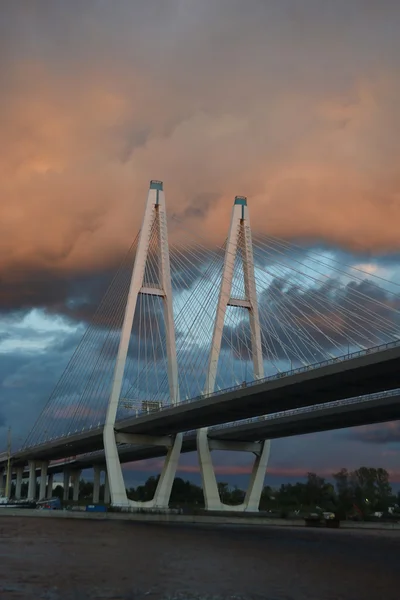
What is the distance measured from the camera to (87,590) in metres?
15.5

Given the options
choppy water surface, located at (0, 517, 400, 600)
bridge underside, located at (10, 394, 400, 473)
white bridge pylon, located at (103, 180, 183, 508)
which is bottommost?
choppy water surface, located at (0, 517, 400, 600)

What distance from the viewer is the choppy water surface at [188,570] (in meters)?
15.7

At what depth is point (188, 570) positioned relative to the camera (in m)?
20.0

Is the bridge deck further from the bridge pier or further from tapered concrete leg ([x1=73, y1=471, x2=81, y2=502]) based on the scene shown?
tapered concrete leg ([x1=73, y1=471, x2=81, y2=502])

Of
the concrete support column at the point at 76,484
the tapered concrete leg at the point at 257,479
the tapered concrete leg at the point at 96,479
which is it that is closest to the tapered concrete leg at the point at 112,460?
the tapered concrete leg at the point at 257,479

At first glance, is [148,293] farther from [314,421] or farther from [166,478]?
[166,478]

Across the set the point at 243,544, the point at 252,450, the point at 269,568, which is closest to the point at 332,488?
the point at 252,450

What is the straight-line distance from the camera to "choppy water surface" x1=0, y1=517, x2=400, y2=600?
1566 centimetres

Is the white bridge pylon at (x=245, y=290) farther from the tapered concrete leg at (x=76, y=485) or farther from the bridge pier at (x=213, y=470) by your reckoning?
the tapered concrete leg at (x=76, y=485)

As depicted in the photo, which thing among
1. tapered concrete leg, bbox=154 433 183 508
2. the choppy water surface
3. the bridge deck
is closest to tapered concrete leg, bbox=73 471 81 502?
the bridge deck

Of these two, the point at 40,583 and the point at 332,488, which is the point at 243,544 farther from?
the point at 332,488

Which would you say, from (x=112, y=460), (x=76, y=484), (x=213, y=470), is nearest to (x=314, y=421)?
(x=213, y=470)

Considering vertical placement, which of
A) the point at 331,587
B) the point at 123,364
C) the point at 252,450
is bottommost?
the point at 331,587

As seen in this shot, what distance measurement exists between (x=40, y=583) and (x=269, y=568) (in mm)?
7218
